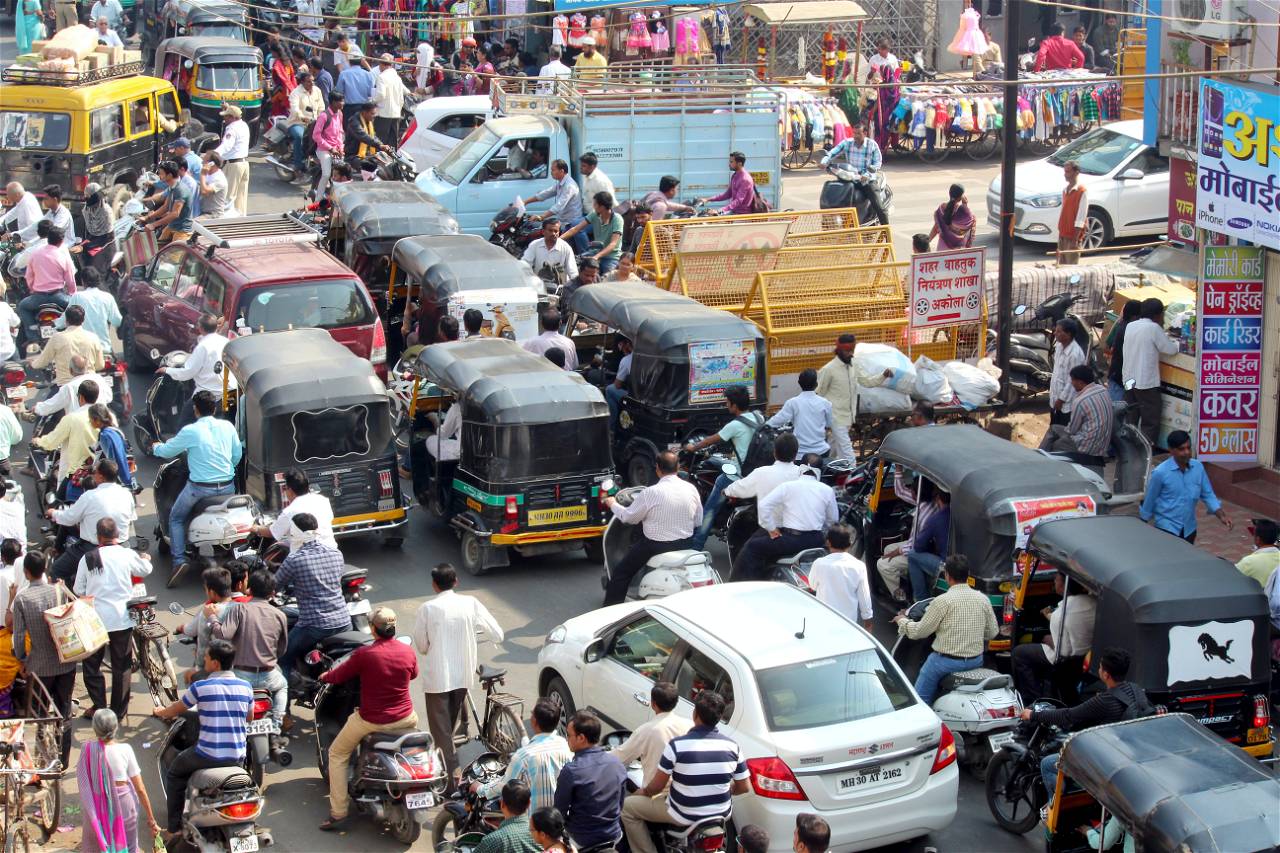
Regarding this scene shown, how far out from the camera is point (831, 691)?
963 cm

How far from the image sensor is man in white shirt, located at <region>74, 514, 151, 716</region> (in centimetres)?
1149

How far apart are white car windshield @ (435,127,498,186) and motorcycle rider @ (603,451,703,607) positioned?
10.4m

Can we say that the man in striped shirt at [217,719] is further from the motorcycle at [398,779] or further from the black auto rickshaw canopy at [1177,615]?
the black auto rickshaw canopy at [1177,615]

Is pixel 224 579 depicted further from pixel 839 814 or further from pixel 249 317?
pixel 249 317

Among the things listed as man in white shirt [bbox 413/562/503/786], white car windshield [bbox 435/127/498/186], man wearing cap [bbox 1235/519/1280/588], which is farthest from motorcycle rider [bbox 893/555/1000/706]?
white car windshield [bbox 435/127/498/186]

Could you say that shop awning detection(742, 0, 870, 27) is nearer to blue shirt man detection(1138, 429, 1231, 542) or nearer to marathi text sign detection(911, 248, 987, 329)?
marathi text sign detection(911, 248, 987, 329)

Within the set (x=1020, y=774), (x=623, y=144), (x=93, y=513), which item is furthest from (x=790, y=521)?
(x=623, y=144)

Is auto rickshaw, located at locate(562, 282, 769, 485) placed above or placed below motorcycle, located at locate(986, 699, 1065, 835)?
above

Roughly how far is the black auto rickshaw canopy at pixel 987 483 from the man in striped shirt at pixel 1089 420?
2098 mm

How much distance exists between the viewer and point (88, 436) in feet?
46.4

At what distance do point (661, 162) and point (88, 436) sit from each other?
10781 mm

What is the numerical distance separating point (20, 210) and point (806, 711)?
591 inches

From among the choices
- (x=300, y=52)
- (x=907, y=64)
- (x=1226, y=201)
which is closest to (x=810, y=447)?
(x=1226, y=201)

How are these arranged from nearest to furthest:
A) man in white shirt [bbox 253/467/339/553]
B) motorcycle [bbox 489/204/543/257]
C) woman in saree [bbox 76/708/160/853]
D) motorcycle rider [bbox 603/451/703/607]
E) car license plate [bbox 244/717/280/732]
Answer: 1. woman in saree [bbox 76/708/160/853]
2. car license plate [bbox 244/717/280/732]
3. man in white shirt [bbox 253/467/339/553]
4. motorcycle rider [bbox 603/451/703/607]
5. motorcycle [bbox 489/204/543/257]
